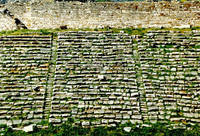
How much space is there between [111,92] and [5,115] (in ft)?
12.6

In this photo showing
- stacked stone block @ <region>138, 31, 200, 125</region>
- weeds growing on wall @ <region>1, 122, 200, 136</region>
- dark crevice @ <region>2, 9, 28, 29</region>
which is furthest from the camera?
dark crevice @ <region>2, 9, 28, 29</region>

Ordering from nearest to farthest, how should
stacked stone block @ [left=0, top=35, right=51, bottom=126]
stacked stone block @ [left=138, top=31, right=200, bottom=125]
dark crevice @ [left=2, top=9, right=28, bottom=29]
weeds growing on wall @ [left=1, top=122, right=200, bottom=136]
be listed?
weeds growing on wall @ [left=1, top=122, right=200, bottom=136], stacked stone block @ [left=0, top=35, right=51, bottom=126], stacked stone block @ [left=138, top=31, right=200, bottom=125], dark crevice @ [left=2, top=9, right=28, bottom=29]

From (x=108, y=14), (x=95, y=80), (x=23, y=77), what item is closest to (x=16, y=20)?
(x=23, y=77)

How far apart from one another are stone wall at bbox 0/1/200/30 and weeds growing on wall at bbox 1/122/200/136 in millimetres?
6819

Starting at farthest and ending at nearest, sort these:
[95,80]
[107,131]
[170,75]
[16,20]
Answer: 1. [16,20]
2. [170,75]
3. [95,80]
4. [107,131]

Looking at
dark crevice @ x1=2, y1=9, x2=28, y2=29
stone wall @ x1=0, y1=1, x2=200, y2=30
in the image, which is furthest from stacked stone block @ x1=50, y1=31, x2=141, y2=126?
dark crevice @ x1=2, y1=9, x2=28, y2=29

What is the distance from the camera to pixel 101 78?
9.16 meters

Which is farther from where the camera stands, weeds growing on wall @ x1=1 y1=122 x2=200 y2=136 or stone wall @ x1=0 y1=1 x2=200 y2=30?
stone wall @ x1=0 y1=1 x2=200 y2=30

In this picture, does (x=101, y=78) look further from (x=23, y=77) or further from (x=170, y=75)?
(x=23, y=77)

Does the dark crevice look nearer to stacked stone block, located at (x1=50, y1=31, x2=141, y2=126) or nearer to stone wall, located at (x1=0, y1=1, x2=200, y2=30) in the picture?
stone wall, located at (x1=0, y1=1, x2=200, y2=30)

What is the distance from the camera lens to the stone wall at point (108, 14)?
12734mm

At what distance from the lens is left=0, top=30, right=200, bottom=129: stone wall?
8.13 m

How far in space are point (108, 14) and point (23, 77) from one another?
6.04 metres

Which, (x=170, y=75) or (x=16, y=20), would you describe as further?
(x=16, y=20)
